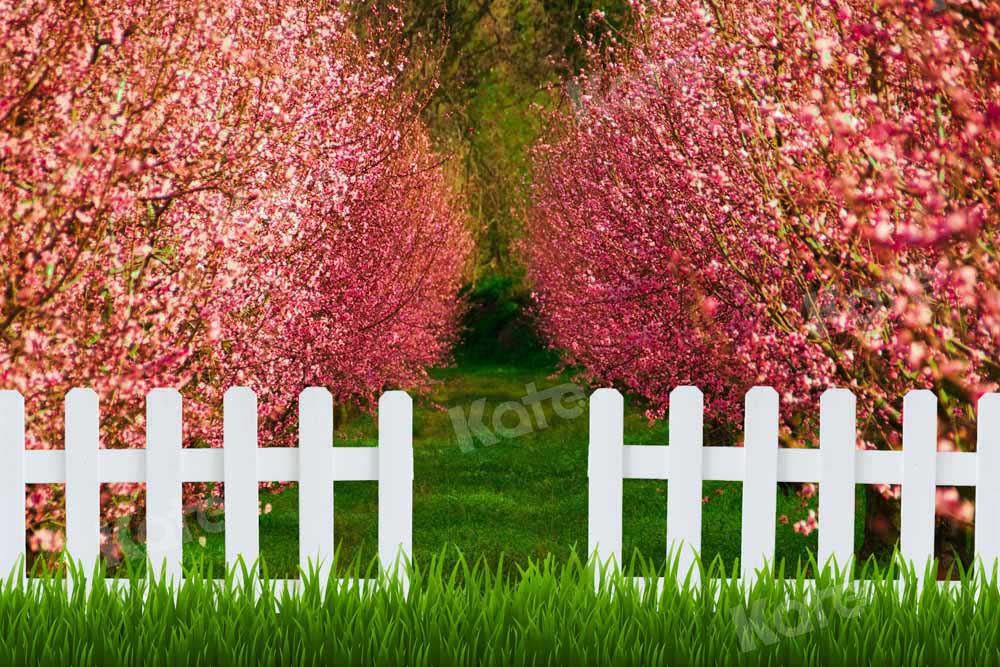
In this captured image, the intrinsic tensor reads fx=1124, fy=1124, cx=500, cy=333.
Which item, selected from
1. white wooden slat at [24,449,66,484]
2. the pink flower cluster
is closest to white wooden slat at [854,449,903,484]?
the pink flower cluster

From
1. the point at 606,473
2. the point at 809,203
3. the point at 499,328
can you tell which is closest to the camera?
the point at 606,473

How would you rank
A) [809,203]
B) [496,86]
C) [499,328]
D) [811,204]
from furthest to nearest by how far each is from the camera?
1. [499,328]
2. [496,86]
3. [811,204]
4. [809,203]

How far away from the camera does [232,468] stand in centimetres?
400

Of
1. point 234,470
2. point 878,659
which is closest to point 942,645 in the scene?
point 878,659

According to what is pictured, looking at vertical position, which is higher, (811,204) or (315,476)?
(811,204)

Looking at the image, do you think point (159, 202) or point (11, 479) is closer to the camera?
point (11, 479)

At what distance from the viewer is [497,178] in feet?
109

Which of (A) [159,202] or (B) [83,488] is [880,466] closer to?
(B) [83,488]

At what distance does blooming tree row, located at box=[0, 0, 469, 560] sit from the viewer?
201 inches

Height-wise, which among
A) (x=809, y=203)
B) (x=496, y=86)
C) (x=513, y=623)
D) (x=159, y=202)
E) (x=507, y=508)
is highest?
(x=496, y=86)

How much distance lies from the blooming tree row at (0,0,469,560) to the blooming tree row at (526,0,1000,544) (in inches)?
96.2

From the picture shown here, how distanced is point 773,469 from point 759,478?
0.19 ft

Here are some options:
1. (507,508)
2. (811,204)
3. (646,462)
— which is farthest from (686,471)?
(507,508)

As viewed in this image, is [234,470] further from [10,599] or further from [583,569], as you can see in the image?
[583,569]
